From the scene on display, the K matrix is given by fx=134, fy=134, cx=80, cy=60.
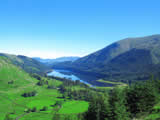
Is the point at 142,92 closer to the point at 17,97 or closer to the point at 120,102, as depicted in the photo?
the point at 120,102

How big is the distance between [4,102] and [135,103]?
179 m

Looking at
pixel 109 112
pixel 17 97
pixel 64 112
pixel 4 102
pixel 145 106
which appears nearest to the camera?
pixel 109 112

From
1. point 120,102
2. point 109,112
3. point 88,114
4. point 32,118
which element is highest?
point 120,102

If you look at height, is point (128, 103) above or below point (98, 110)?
above

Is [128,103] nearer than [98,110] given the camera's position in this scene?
No

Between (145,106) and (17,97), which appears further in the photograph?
(17,97)

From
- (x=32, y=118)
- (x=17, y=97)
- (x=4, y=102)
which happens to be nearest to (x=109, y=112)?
(x=32, y=118)

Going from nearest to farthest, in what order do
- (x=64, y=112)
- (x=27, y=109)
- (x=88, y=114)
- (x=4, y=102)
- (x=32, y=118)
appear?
(x=88, y=114), (x=32, y=118), (x=64, y=112), (x=27, y=109), (x=4, y=102)

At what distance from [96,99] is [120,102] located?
1028cm

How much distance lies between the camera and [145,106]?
4422 cm

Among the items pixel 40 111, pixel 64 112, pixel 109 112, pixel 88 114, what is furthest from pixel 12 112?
pixel 109 112

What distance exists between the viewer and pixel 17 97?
199 m

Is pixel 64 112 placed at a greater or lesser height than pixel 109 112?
lesser

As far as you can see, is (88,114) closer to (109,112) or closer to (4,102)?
(109,112)
